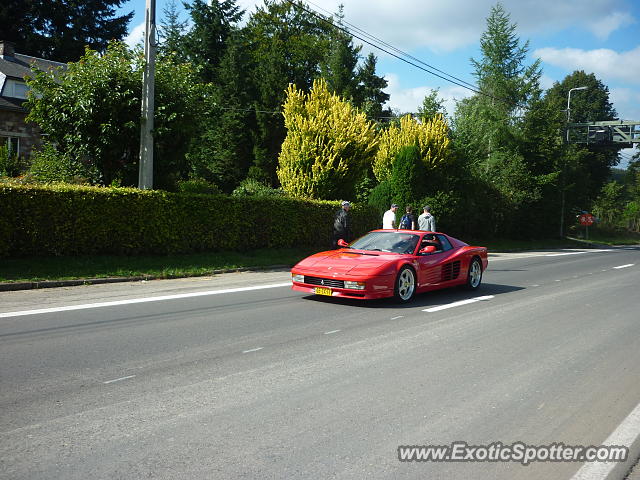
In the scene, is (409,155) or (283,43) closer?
(409,155)

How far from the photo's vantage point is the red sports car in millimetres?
8664

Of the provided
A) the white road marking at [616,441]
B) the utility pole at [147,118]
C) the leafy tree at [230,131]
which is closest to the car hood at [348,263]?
the white road marking at [616,441]

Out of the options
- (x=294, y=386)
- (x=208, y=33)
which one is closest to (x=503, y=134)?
(x=208, y=33)

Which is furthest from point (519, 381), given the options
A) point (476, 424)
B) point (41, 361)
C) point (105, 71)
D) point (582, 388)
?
point (105, 71)

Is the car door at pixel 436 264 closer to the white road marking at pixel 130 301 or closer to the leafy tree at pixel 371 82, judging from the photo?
the white road marking at pixel 130 301

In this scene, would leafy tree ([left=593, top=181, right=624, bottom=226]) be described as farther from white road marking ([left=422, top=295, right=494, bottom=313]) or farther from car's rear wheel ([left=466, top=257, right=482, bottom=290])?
white road marking ([left=422, top=295, right=494, bottom=313])

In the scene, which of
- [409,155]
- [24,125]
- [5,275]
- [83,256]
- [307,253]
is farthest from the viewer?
[24,125]

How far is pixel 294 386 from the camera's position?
4.73 metres

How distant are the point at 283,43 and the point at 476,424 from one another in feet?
167

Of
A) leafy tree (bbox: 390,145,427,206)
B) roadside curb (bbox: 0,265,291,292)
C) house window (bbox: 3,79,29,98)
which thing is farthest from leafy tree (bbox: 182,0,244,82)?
roadside curb (bbox: 0,265,291,292)

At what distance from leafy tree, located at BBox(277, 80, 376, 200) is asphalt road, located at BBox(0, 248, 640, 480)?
13.0 meters

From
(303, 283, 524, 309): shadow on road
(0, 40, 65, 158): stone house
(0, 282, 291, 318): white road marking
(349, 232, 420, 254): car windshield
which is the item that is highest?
(0, 40, 65, 158): stone house

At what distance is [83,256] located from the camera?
487 inches

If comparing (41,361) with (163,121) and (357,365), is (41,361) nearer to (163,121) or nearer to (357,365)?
(357,365)
